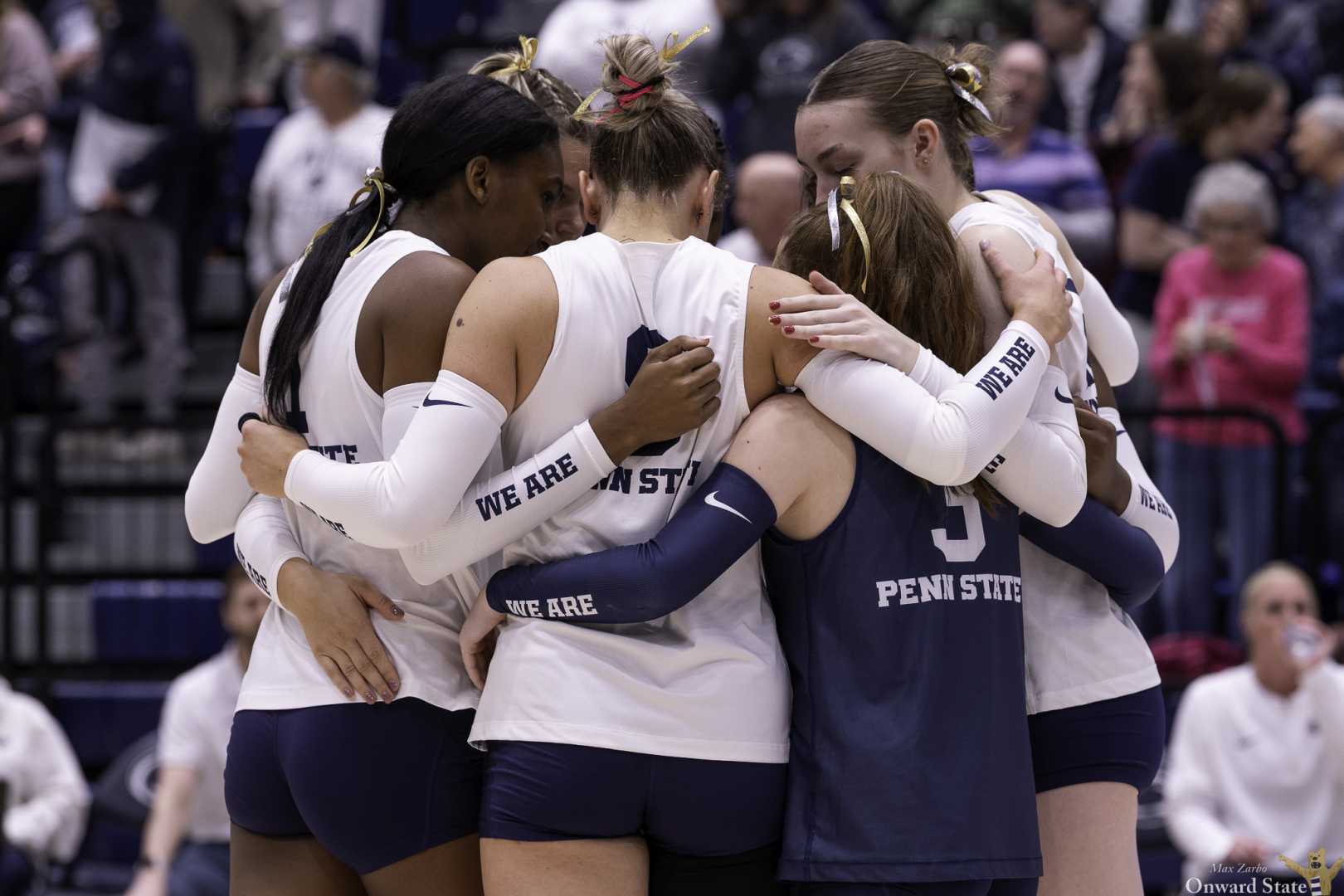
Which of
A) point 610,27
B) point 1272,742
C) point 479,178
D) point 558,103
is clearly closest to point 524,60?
point 558,103

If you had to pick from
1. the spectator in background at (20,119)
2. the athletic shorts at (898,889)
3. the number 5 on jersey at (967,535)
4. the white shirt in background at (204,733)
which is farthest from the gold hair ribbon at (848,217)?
the spectator in background at (20,119)

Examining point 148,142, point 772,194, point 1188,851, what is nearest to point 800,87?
point 772,194

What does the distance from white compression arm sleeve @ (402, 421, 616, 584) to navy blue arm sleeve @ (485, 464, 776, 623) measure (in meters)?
0.08

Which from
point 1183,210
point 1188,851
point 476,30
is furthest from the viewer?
point 476,30

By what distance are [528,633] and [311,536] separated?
46cm

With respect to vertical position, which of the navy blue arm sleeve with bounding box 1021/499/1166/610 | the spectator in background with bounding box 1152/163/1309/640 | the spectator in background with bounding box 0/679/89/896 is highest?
the navy blue arm sleeve with bounding box 1021/499/1166/610

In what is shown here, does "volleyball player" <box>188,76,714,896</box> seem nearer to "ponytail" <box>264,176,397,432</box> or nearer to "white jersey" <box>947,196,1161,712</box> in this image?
"ponytail" <box>264,176,397,432</box>

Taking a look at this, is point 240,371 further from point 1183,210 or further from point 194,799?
point 1183,210

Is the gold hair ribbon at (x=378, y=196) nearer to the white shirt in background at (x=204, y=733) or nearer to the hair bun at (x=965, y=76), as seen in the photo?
the hair bun at (x=965, y=76)

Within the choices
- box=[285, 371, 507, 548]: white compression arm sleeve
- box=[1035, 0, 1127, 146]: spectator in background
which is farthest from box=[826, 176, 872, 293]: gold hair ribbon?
box=[1035, 0, 1127, 146]: spectator in background

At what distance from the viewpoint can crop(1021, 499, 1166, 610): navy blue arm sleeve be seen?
274 cm

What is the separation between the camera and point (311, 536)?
9.14 feet

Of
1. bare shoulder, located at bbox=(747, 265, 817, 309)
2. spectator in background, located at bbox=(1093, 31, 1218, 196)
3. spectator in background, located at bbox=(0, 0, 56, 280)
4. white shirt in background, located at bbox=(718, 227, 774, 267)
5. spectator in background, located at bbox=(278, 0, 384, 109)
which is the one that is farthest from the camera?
spectator in background, located at bbox=(278, 0, 384, 109)

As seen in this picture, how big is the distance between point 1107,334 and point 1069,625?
568 millimetres
